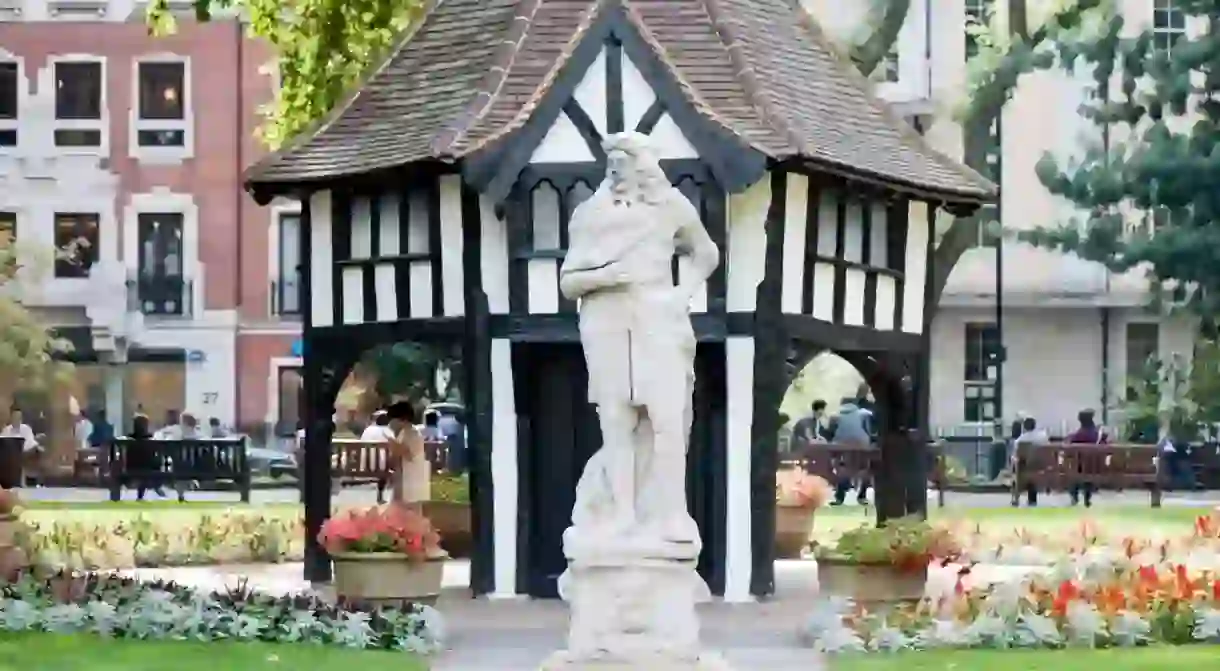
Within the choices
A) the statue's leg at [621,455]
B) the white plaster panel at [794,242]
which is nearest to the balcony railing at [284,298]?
the white plaster panel at [794,242]

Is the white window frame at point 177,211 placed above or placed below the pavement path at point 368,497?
above

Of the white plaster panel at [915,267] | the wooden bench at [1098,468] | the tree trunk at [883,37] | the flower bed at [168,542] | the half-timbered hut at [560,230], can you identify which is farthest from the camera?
the wooden bench at [1098,468]

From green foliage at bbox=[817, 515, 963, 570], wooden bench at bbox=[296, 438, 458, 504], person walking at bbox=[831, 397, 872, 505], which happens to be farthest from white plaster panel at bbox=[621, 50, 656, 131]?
person walking at bbox=[831, 397, 872, 505]

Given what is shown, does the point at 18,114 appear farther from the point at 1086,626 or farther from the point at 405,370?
Answer: the point at 1086,626

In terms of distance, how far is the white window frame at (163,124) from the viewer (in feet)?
173

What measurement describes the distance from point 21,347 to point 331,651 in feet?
91.5

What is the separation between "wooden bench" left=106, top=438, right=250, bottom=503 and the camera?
36.3 metres

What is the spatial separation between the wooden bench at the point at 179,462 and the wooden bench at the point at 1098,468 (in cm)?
1235

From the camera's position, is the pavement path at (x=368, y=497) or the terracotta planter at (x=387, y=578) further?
the pavement path at (x=368, y=497)

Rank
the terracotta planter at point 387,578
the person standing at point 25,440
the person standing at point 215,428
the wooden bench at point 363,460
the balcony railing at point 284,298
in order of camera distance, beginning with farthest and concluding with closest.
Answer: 1. the balcony railing at point 284,298
2. the person standing at point 215,428
3. the person standing at point 25,440
4. the wooden bench at point 363,460
5. the terracotta planter at point 387,578

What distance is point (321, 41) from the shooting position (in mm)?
29719

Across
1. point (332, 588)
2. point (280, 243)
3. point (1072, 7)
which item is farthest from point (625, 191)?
point (280, 243)

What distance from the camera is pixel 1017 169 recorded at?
56.8 meters

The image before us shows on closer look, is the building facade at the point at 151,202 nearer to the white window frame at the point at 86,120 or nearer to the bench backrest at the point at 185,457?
the white window frame at the point at 86,120
